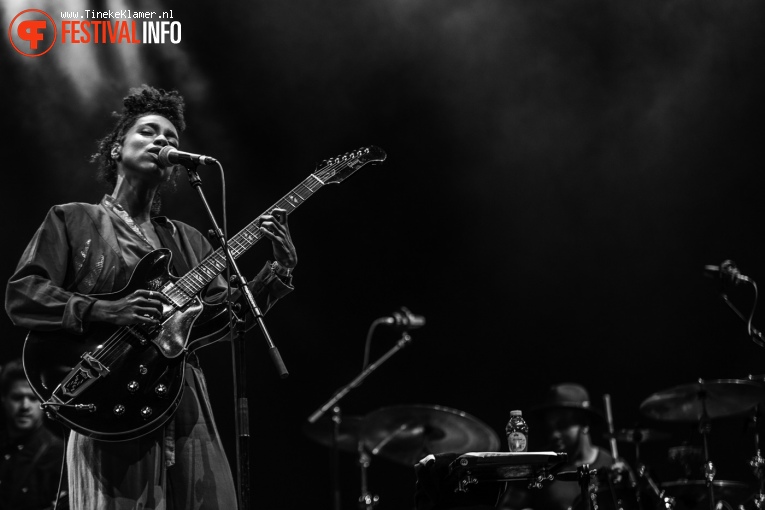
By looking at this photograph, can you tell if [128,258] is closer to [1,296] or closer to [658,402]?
[1,296]

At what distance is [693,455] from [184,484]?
4510 millimetres

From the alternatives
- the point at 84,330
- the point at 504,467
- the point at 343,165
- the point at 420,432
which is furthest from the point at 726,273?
the point at 84,330

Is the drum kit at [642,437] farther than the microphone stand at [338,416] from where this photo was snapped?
Yes

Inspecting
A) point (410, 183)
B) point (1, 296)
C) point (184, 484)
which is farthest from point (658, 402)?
point (1, 296)

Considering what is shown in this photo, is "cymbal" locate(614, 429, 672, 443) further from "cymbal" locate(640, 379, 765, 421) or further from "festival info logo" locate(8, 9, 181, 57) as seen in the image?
"festival info logo" locate(8, 9, 181, 57)

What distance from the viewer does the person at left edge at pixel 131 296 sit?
9.95 feet

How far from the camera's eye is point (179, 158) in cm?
329

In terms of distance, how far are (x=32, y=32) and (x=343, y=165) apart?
358 centimetres

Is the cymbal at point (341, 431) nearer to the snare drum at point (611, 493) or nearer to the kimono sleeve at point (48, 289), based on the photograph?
the snare drum at point (611, 493)

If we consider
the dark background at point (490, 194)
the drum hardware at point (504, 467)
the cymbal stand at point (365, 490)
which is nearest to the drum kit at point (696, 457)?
the dark background at point (490, 194)

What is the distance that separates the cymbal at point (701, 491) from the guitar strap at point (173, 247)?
4037 millimetres

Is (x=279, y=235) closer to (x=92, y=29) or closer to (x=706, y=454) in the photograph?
(x=706, y=454)

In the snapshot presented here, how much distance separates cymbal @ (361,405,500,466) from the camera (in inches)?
242

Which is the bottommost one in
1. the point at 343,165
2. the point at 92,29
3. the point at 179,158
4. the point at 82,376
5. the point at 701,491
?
the point at 701,491
